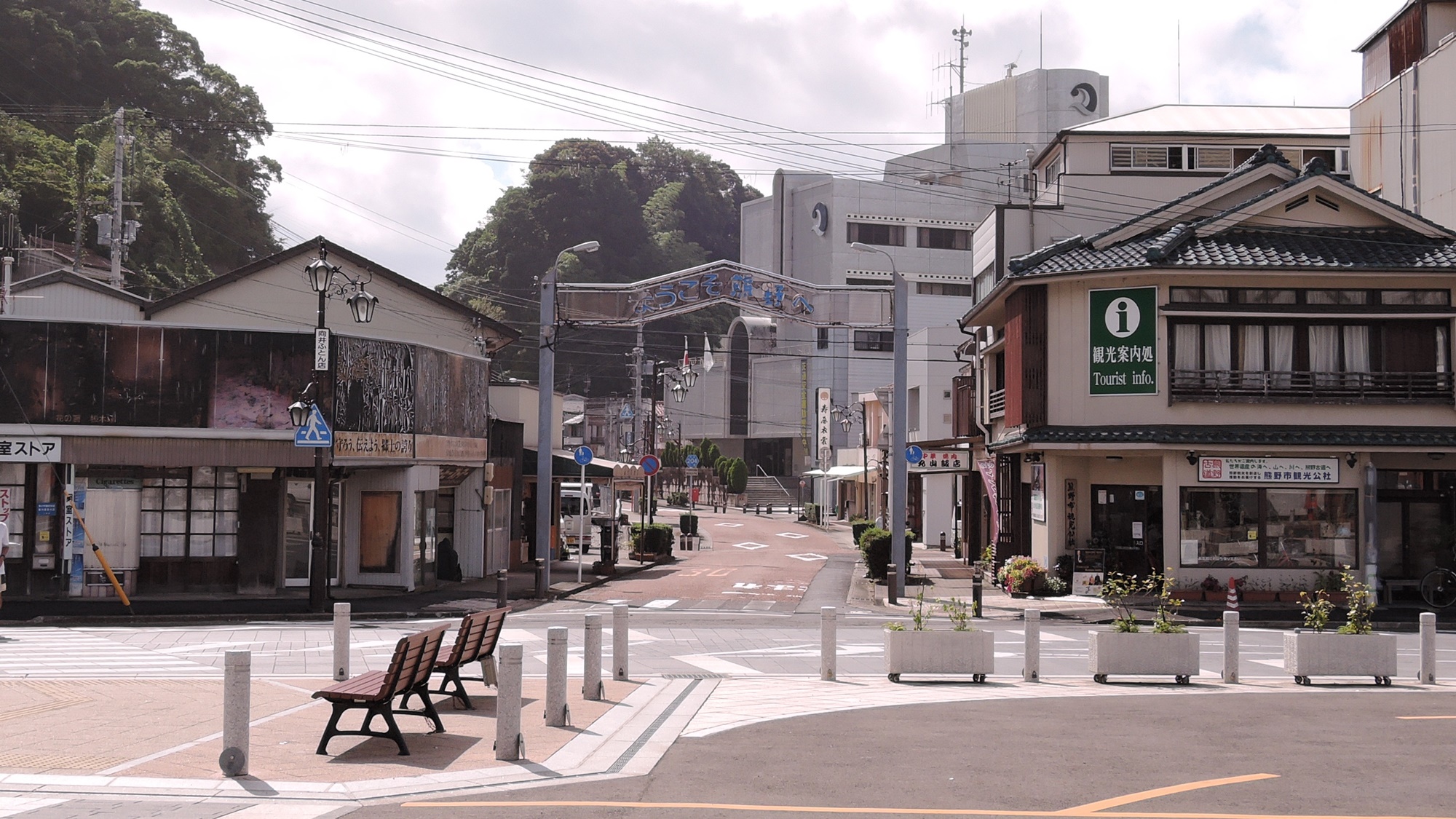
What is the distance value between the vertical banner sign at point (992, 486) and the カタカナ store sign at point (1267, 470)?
797 centimetres

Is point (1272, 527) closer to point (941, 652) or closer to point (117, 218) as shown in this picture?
point (941, 652)

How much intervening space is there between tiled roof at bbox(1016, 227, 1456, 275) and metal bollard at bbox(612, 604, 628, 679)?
56.7 ft

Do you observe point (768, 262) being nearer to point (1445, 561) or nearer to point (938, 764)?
point (1445, 561)

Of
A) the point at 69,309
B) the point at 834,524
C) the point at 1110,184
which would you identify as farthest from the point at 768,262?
the point at 69,309

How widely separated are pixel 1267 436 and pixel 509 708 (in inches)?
899

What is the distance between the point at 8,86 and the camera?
65.2m

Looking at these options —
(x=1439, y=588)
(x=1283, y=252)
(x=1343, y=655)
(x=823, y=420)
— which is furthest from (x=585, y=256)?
(x=1343, y=655)

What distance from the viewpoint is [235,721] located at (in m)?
9.94

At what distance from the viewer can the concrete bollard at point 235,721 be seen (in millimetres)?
9828

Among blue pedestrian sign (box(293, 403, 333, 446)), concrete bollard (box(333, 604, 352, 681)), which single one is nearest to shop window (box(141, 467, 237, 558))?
blue pedestrian sign (box(293, 403, 333, 446))

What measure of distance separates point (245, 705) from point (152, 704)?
3.92 metres

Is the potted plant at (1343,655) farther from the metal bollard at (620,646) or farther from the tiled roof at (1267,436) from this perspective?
the tiled roof at (1267,436)

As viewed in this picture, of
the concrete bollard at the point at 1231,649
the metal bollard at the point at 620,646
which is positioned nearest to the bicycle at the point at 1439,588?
the concrete bollard at the point at 1231,649

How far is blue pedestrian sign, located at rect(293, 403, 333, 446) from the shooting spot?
25.1m
